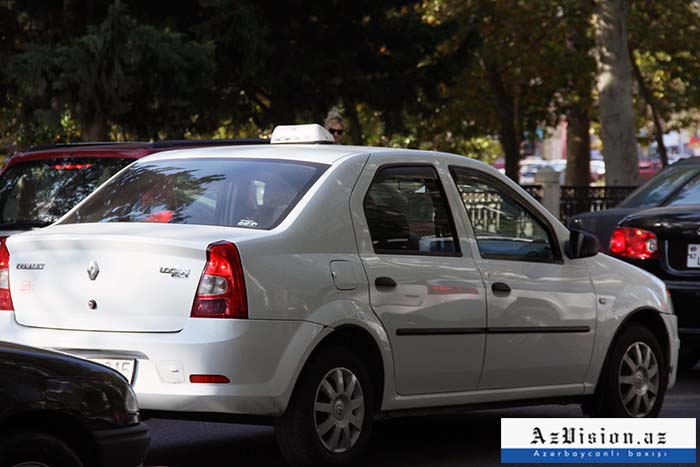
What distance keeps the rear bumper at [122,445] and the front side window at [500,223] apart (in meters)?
3.01

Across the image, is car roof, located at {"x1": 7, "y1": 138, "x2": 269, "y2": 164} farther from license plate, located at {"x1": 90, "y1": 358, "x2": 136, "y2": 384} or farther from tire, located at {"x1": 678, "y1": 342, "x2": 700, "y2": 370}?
tire, located at {"x1": 678, "y1": 342, "x2": 700, "y2": 370}

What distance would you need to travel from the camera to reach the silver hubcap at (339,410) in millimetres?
7180

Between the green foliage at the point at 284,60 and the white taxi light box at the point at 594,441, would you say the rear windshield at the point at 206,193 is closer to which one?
the white taxi light box at the point at 594,441

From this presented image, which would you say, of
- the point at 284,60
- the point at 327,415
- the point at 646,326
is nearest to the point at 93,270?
the point at 327,415

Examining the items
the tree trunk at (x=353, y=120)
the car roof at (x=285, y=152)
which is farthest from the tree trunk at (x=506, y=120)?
the car roof at (x=285, y=152)

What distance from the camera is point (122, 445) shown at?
5555mm

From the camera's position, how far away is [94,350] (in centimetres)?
700

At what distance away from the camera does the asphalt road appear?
8.06 m

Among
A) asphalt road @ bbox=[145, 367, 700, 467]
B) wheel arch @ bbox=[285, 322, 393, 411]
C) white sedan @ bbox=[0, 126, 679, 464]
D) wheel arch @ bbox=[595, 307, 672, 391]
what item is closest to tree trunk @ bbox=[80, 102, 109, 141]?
asphalt road @ bbox=[145, 367, 700, 467]

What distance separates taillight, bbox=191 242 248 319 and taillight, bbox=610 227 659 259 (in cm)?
540

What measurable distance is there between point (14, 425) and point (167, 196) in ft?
8.81

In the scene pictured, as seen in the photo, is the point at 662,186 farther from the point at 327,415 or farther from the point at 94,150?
the point at 327,415

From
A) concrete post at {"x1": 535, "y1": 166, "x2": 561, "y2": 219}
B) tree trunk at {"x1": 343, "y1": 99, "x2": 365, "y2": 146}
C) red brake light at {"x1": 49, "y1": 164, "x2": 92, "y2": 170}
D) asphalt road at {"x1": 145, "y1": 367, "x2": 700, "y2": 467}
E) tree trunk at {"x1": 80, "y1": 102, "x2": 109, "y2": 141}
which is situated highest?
tree trunk at {"x1": 343, "y1": 99, "x2": 365, "y2": 146}

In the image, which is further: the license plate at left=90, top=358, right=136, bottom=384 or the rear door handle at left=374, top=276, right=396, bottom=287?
the rear door handle at left=374, top=276, right=396, bottom=287
